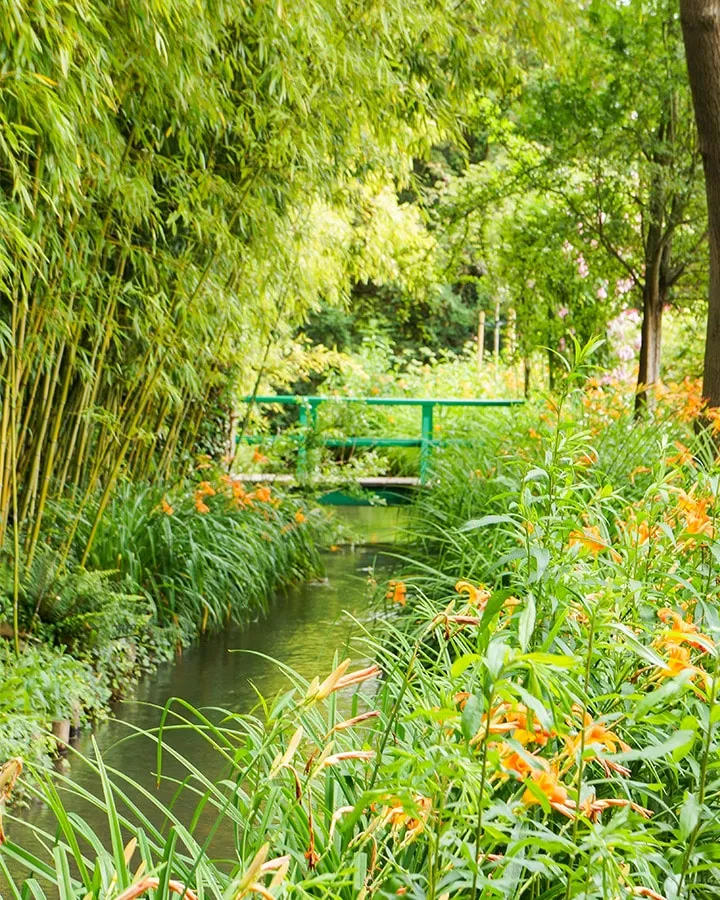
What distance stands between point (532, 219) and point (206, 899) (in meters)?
6.95

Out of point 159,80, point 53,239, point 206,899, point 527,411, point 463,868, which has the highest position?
point 159,80

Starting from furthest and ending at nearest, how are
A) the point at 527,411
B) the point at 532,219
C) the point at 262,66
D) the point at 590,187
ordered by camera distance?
the point at 532,219, the point at 590,187, the point at 527,411, the point at 262,66

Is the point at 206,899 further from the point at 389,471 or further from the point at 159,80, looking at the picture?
the point at 389,471

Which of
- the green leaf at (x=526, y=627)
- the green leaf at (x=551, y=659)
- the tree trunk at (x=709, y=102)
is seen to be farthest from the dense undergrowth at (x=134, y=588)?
the tree trunk at (x=709, y=102)

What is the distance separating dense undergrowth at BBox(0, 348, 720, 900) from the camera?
1.28m

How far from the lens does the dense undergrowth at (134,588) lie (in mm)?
3822

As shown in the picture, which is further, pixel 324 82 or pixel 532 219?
pixel 532 219

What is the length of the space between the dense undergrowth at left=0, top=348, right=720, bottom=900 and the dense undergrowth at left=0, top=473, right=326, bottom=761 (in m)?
0.76

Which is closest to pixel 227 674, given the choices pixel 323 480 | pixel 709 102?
pixel 323 480

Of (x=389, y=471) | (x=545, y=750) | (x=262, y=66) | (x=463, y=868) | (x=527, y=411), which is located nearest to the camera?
(x=463, y=868)

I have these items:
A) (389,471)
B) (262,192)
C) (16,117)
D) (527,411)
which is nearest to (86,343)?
(262,192)

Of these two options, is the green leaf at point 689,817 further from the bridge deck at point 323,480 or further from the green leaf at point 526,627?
the bridge deck at point 323,480

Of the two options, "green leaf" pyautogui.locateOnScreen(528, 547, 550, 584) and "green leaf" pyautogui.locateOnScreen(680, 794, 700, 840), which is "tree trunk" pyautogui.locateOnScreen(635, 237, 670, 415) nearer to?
"green leaf" pyautogui.locateOnScreen(528, 547, 550, 584)

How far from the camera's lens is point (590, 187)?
7465mm
